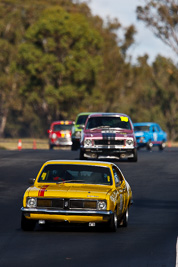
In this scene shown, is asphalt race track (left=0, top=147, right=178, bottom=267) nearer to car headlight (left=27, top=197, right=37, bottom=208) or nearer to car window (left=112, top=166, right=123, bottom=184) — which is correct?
car headlight (left=27, top=197, right=37, bottom=208)

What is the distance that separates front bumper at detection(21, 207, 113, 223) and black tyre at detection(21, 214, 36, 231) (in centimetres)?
23

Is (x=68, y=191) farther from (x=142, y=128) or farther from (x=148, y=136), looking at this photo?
(x=142, y=128)

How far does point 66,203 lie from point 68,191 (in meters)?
0.27

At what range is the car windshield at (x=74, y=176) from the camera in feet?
44.0

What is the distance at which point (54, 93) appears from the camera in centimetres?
7481

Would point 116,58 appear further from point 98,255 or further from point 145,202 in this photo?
point 98,255

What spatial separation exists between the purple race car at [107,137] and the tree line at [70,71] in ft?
151

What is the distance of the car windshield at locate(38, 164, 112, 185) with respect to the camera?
13.4 metres

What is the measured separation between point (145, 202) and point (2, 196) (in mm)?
3814

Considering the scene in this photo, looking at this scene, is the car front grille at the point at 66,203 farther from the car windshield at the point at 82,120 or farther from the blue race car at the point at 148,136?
the blue race car at the point at 148,136

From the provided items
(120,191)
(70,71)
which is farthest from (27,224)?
(70,71)

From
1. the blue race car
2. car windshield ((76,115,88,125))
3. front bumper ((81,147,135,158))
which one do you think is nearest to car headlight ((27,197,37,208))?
front bumper ((81,147,135,158))

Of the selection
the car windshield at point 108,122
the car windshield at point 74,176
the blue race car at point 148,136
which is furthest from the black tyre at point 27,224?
the blue race car at point 148,136

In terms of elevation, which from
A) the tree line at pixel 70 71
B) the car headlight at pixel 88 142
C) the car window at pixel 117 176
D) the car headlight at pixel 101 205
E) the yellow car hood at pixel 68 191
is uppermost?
the tree line at pixel 70 71
